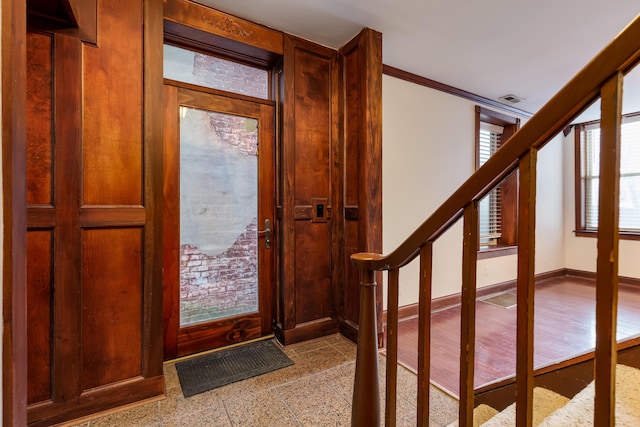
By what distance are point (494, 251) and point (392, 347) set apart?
3.43m

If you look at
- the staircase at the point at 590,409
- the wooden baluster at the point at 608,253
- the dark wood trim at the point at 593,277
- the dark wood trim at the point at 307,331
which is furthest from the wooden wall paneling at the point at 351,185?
the dark wood trim at the point at 593,277

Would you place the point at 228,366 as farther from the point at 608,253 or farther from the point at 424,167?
the point at 424,167

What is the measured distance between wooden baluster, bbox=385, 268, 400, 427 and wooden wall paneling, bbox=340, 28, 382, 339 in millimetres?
1291

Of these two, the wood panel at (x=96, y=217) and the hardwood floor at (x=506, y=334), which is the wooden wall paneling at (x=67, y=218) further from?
the hardwood floor at (x=506, y=334)

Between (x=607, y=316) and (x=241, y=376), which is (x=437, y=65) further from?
(x=241, y=376)

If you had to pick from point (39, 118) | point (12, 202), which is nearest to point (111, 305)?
point (39, 118)

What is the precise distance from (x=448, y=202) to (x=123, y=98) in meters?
1.87

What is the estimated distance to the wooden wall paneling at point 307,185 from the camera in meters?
2.47

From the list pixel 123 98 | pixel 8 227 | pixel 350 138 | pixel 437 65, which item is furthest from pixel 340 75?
pixel 8 227

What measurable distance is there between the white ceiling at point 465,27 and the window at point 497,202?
38.6 inches

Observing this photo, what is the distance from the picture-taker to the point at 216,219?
2396 mm

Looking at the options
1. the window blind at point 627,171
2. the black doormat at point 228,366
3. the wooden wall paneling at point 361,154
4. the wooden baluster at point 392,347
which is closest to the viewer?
the wooden baluster at point 392,347

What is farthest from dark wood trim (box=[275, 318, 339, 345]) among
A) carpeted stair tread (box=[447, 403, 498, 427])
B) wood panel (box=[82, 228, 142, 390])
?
carpeted stair tread (box=[447, 403, 498, 427])

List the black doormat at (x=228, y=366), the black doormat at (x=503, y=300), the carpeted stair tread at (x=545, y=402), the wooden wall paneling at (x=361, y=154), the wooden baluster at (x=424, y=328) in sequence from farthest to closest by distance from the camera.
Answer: the black doormat at (x=503, y=300) < the wooden wall paneling at (x=361, y=154) < the black doormat at (x=228, y=366) < the carpeted stair tread at (x=545, y=402) < the wooden baluster at (x=424, y=328)
